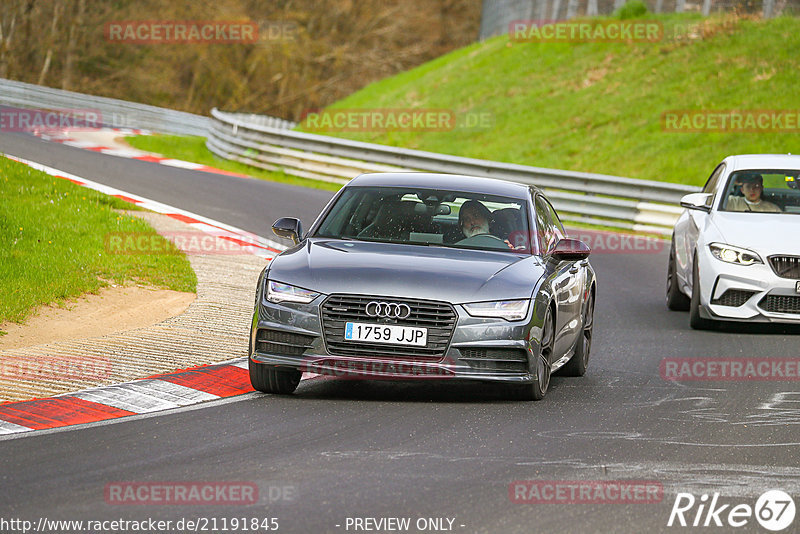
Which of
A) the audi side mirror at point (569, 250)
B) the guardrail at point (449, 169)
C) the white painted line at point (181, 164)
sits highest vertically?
the audi side mirror at point (569, 250)

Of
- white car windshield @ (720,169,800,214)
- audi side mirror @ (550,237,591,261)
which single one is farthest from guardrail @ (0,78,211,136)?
audi side mirror @ (550,237,591,261)

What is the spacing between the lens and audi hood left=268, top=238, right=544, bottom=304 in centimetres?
812

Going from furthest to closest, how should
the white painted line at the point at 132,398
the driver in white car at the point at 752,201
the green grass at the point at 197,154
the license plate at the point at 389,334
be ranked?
the green grass at the point at 197,154 < the driver in white car at the point at 752,201 < the license plate at the point at 389,334 < the white painted line at the point at 132,398

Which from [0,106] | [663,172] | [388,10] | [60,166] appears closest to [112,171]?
[60,166]

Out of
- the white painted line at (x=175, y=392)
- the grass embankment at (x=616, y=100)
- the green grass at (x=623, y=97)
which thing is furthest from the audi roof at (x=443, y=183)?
the green grass at (x=623, y=97)

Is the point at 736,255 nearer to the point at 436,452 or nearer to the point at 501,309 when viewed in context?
the point at 501,309

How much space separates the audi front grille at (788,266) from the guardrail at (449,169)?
8852mm

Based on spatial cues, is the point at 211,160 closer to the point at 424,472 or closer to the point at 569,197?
the point at 569,197

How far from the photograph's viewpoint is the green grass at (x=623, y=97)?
94.1 feet

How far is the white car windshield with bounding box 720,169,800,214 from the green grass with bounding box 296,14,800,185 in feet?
43.2

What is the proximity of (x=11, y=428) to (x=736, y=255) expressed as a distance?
7.65m

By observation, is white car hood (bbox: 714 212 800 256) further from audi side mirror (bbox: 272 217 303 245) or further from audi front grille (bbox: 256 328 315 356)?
audi front grille (bbox: 256 328 315 356)

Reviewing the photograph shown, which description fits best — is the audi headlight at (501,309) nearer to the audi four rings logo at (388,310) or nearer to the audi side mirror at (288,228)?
the audi four rings logo at (388,310)

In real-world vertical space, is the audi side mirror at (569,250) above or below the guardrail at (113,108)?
above
